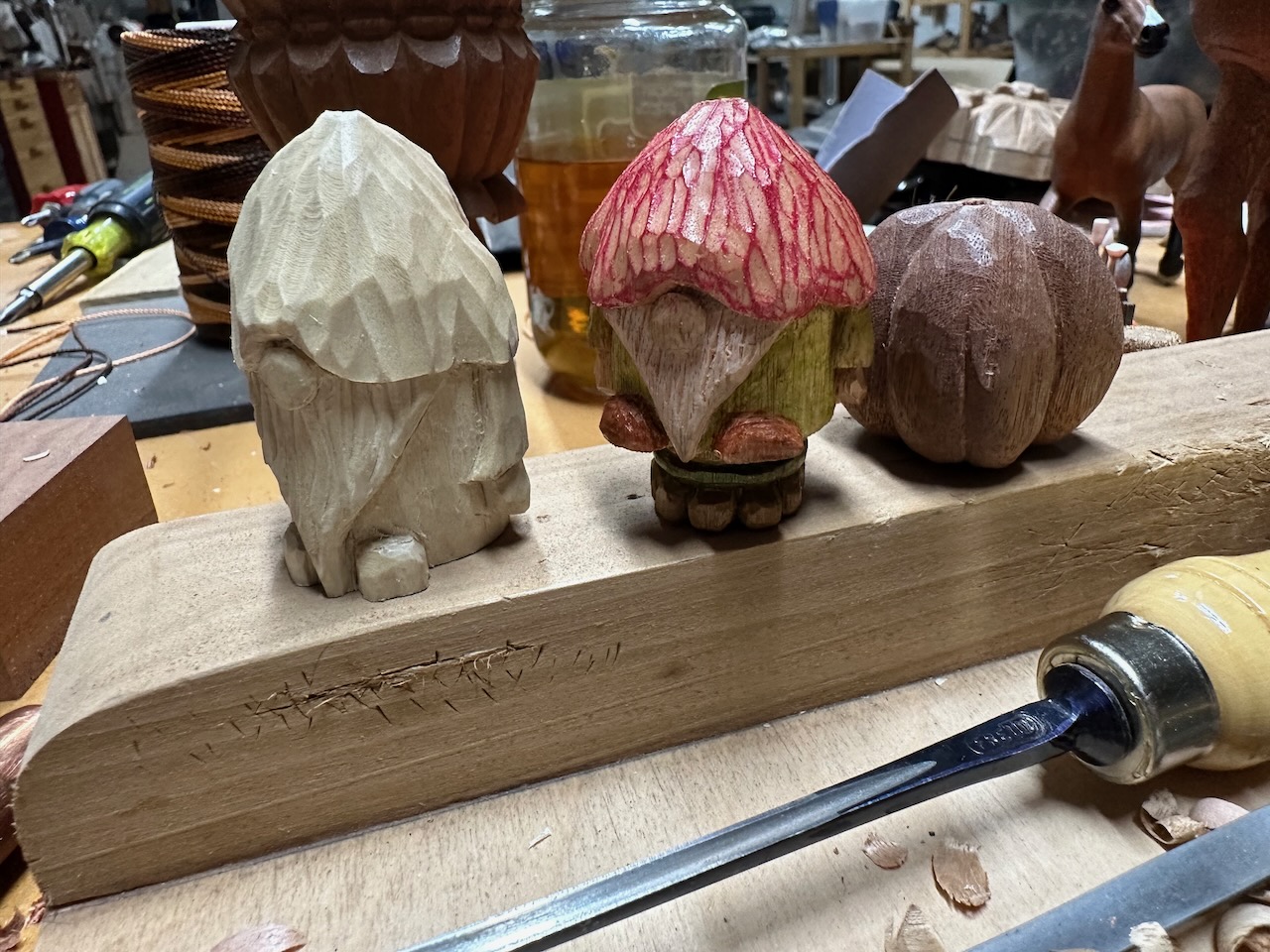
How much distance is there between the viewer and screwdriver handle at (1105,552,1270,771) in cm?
51

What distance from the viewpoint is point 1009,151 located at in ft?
5.09

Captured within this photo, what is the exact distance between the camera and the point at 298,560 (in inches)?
21.2

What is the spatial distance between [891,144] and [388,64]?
0.90m

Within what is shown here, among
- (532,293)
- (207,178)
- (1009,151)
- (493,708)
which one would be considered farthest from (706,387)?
(1009,151)

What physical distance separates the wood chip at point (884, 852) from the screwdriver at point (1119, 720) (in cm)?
5

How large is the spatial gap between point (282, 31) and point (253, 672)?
510 mm

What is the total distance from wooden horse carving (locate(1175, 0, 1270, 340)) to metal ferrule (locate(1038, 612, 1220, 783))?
693 mm

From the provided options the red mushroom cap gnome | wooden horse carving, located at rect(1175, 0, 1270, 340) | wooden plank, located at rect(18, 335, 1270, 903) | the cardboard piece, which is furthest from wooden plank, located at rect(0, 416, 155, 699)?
wooden horse carving, located at rect(1175, 0, 1270, 340)

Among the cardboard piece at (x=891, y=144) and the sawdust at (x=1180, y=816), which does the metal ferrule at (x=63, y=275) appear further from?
the sawdust at (x=1180, y=816)

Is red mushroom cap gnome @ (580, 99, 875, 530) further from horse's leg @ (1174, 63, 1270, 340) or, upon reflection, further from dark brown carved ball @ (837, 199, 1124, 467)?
horse's leg @ (1174, 63, 1270, 340)

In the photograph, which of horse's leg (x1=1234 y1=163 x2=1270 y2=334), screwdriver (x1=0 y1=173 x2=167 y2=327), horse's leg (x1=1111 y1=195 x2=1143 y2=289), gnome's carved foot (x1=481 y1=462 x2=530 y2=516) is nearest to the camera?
gnome's carved foot (x1=481 y1=462 x2=530 y2=516)

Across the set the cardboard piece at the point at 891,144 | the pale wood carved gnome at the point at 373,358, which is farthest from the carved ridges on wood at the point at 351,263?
the cardboard piece at the point at 891,144

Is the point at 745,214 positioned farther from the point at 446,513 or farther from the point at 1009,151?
the point at 1009,151

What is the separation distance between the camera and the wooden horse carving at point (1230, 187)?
0.90 metres
